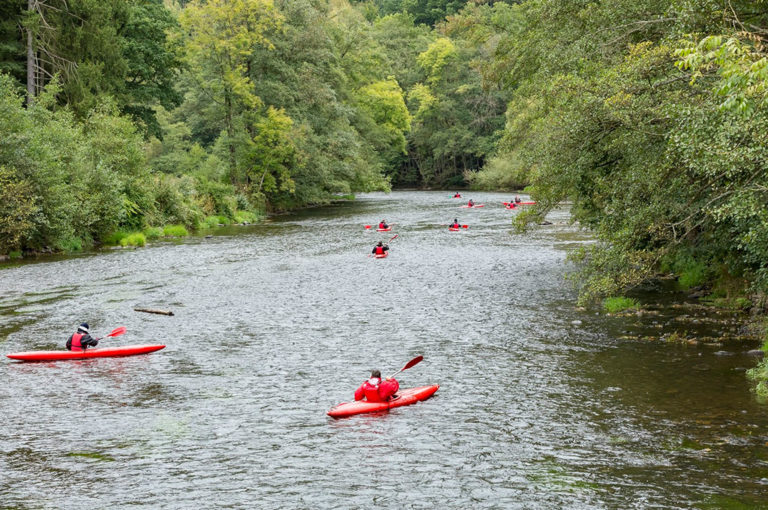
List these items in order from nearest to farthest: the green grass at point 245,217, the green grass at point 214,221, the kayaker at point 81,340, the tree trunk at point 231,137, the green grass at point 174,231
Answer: the kayaker at point 81,340 → the green grass at point 174,231 → the green grass at point 214,221 → the green grass at point 245,217 → the tree trunk at point 231,137

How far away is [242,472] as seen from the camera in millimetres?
10805

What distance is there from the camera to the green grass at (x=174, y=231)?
4219cm

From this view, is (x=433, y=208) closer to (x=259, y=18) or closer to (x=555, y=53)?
(x=259, y=18)

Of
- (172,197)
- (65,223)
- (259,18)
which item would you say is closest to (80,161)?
(65,223)

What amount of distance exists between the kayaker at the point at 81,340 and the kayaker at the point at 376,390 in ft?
23.5

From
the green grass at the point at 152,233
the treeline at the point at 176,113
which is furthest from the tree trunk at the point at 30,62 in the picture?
the green grass at the point at 152,233

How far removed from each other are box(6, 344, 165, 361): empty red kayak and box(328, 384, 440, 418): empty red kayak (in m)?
6.20

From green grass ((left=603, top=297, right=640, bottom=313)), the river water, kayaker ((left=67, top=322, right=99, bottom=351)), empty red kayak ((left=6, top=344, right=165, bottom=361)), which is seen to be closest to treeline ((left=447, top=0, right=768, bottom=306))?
green grass ((left=603, top=297, right=640, bottom=313))

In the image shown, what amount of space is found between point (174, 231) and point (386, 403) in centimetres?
3151

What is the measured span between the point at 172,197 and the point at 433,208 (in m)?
25.7

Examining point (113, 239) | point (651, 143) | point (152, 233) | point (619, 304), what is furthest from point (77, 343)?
point (152, 233)

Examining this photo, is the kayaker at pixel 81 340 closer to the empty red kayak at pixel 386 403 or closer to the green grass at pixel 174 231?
the empty red kayak at pixel 386 403

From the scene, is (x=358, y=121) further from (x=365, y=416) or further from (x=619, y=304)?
(x=365, y=416)

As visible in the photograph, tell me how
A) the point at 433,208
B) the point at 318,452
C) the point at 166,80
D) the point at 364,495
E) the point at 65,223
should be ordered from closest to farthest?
the point at 364,495
the point at 318,452
the point at 65,223
the point at 166,80
the point at 433,208
